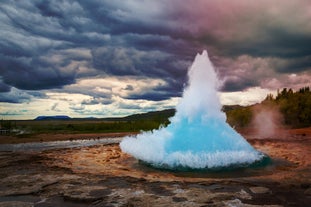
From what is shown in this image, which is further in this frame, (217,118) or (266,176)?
(217,118)

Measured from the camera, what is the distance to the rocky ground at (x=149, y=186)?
8906 millimetres

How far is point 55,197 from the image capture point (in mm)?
9570

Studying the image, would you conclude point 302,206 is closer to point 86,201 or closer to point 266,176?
point 266,176

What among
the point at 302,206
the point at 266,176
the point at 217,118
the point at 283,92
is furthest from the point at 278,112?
the point at 302,206

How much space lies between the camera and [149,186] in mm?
10750

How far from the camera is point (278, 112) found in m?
67.7

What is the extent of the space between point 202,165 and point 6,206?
839cm

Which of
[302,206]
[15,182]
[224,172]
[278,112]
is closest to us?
[302,206]

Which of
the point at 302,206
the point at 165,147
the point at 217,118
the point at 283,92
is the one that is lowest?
the point at 302,206

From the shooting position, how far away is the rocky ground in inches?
351

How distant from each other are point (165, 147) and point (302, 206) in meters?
8.42

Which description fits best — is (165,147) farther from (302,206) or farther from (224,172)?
(302,206)

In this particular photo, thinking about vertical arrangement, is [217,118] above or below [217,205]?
above

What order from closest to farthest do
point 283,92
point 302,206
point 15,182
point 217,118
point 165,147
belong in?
A: point 302,206
point 15,182
point 165,147
point 217,118
point 283,92
